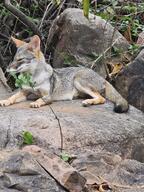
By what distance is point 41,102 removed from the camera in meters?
8.13

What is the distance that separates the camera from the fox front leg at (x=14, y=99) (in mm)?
8188

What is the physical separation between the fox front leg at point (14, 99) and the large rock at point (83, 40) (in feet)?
6.34

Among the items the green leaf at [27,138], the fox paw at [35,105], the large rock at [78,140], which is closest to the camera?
the large rock at [78,140]

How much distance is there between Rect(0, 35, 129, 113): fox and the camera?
27.2ft

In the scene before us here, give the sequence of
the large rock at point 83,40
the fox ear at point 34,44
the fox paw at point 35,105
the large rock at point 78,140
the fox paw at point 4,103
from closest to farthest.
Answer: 1. the large rock at point 78,140
2. the fox paw at point 35,105
3. the fox paw at point 4,103
4. the fox ear at point 34,44
5. the large rock at point 83,40

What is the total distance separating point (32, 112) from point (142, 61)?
2.48m

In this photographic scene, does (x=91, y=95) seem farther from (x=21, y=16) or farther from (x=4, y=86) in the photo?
(x=21, y=16)

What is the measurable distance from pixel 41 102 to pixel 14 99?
456 millimetres

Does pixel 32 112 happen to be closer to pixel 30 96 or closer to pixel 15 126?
pixel 15 126

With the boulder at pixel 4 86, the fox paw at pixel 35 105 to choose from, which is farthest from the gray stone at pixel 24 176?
the boulder at pixel 4 86

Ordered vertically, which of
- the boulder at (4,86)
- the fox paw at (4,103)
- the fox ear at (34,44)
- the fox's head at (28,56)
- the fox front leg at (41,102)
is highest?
the fox ear at (34,44)

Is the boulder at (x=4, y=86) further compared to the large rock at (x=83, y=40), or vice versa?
the large rock at (x=83, y=40)

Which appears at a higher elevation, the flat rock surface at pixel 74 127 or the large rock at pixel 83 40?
the large rock at pixel 83 40

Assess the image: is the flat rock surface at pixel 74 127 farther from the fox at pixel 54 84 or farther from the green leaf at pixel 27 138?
the fox at pixel 54 84
